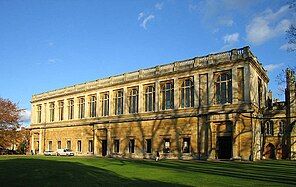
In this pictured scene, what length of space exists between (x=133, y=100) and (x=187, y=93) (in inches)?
367

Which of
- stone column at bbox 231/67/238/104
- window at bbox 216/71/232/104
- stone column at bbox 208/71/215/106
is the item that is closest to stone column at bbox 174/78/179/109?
stone column at bbox 208/71/215/106

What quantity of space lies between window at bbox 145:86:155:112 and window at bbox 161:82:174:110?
1717mm

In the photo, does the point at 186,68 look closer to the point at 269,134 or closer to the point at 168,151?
the point at 168,151

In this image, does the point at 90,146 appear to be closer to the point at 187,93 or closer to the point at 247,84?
the point at 187,93

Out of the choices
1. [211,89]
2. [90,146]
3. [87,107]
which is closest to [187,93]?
[211,89]

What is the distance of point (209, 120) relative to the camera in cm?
3897

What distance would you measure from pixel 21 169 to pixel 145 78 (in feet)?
90.7

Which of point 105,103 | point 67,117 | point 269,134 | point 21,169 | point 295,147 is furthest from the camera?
point 67,117

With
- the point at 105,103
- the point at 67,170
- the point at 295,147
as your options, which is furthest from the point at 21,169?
the point at 295,147

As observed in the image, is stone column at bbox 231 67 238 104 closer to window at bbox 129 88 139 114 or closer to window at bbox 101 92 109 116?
window at bbox 129 88 139 114

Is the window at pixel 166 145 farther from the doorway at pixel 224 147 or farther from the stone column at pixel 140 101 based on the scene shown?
the doorway at pixel 224 147

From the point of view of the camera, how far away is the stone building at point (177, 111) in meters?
37.6

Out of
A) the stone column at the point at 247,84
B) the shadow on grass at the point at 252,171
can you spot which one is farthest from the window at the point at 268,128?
the shadow on grass at the point at 252,171

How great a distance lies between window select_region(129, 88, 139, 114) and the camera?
4803cm
